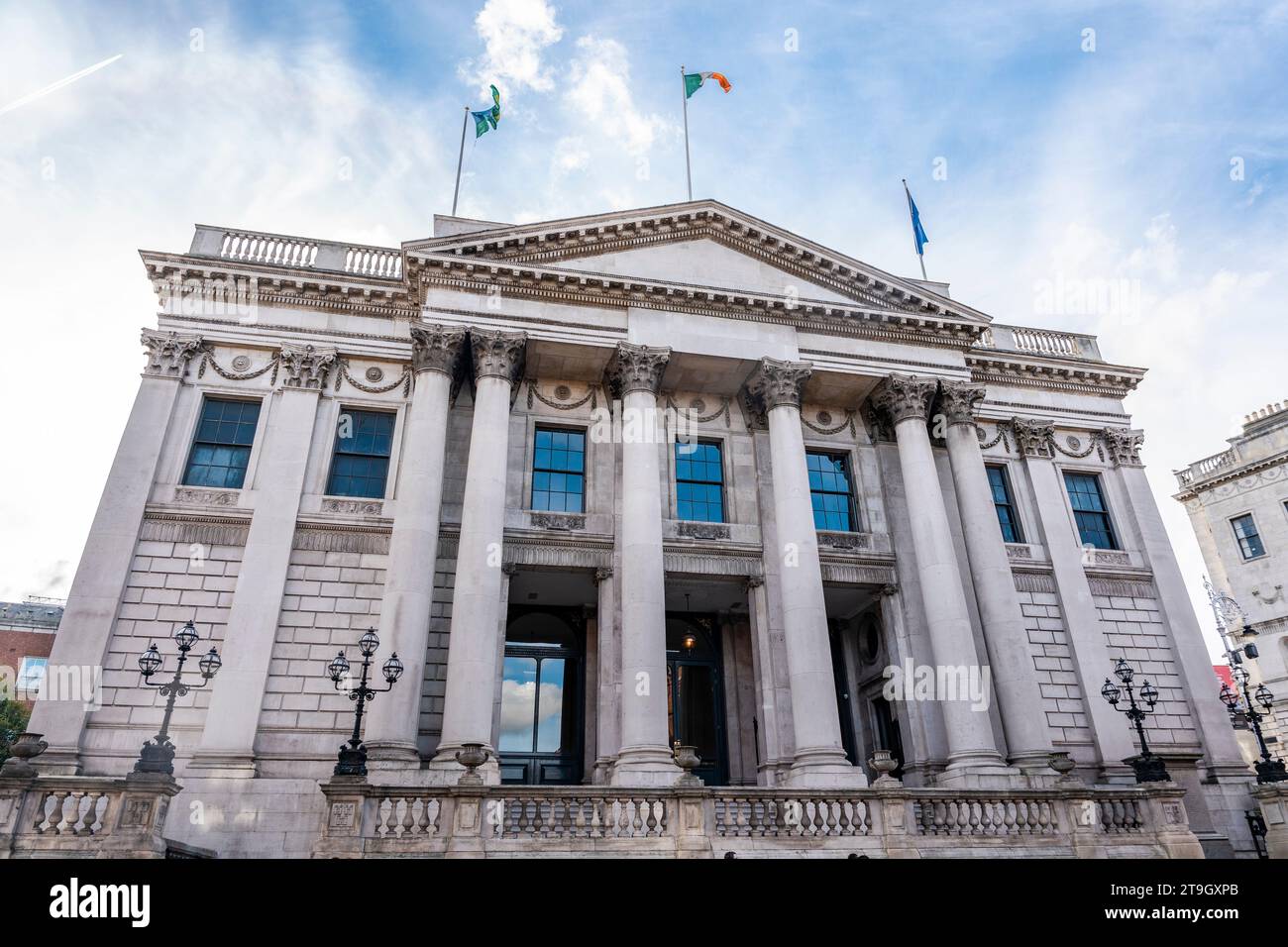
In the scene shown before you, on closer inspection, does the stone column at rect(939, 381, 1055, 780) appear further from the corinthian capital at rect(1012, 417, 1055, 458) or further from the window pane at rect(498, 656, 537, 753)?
the window pane at rect(498, 656, 537, 753)

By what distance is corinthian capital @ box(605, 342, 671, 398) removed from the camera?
71.8ft

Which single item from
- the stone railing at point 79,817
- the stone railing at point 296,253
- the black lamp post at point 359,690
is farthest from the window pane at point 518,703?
the stone railing at point 296,253

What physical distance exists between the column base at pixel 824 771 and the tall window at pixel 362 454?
42.6ft

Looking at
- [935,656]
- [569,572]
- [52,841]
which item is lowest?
[52,841]

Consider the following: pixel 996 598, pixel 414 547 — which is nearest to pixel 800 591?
pixel 996 598

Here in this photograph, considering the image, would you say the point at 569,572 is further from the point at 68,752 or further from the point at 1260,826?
the point at 1260,826

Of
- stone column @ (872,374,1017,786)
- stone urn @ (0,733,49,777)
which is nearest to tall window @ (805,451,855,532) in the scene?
stone column @ (872,374,1017,786)

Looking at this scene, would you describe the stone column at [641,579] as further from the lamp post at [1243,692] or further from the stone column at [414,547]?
the lamp post at [1243,692]

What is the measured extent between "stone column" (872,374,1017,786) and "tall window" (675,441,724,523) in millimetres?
5458
